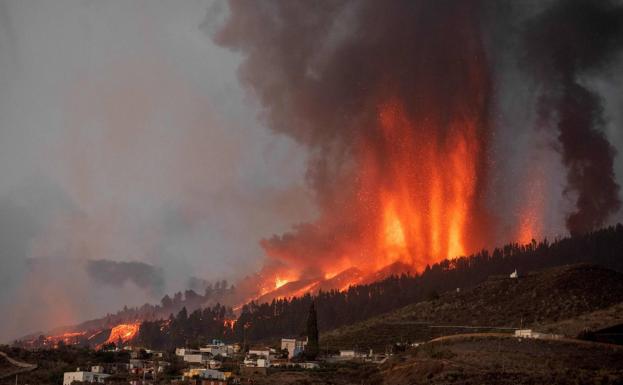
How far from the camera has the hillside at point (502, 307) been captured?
12500 centimetres

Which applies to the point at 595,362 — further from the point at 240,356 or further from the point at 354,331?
the point at 354,331

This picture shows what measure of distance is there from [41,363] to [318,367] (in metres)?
36.5

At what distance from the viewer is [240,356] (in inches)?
5133

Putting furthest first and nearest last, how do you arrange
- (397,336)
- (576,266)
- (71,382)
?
(576,266)
(397,336)
(71,382)

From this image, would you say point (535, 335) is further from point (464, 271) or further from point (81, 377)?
point (464, 271)

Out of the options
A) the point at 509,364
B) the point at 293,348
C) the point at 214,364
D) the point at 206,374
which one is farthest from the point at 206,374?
the point at 509,364

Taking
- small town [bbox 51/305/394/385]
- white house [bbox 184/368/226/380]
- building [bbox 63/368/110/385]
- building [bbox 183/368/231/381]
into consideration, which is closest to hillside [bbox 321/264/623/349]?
small town [bbox 51/305/394/385]

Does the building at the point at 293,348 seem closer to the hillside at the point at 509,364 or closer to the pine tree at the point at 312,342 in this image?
the pine tree at the point at 312,342

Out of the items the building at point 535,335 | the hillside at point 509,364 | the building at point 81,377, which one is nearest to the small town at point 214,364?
the building at point 81,377

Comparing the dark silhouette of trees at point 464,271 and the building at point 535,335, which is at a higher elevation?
the dark silhouette of trees at point 464,271

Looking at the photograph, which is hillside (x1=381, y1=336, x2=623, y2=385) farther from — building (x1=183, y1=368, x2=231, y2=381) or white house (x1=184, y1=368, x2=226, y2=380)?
white house (x1=184, y1=368, x2=226, y2=380)

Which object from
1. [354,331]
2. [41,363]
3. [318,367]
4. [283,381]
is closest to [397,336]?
[354,331]

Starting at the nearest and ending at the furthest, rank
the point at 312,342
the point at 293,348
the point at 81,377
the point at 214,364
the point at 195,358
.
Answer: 1. the point at 81,377
2. the point at 214,364
3. the point at 195,358
4. the point at 293,348
5. the point at 312,342

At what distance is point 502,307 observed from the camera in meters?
137
